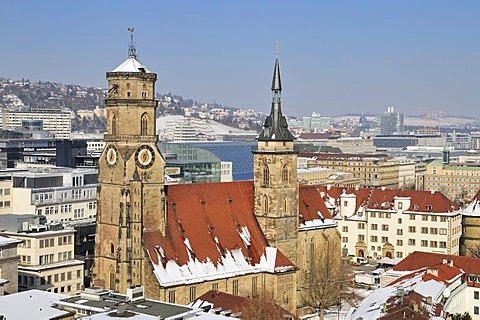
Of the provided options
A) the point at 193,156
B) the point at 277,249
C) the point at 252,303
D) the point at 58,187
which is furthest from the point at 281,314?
the point at 193,156

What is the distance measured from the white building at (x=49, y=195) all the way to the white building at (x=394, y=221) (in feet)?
135

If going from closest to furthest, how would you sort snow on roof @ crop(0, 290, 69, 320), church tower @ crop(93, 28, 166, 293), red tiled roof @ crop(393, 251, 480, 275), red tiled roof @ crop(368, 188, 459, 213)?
snow on roof @ crop(0, 290, 69, 320) < church tower @ crop(93, 28, 166, 293) < red tiled roof @ crop(393, 251, 480, 275) < red tiled roof @ crop(368, 188, 459, 213)

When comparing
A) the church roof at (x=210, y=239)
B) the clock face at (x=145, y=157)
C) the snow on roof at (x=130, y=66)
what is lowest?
the church roof at (x=210, y=239)

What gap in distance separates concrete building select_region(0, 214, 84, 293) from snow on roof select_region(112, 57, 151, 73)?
21.0 m

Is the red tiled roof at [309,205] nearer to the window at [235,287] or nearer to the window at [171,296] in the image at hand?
the window at [235,287]

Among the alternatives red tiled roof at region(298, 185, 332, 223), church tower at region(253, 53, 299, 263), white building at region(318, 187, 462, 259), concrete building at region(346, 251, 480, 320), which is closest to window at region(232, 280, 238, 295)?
church tower at region(253, 53, 299, 263)

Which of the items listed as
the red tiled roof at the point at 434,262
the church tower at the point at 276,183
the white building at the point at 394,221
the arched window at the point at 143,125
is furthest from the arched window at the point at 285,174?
the white building at the point at 394,221

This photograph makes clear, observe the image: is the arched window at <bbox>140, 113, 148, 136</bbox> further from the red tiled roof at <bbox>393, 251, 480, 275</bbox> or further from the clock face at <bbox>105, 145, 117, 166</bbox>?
the red tiled roof at <bbox>393, 251, 480, 275</bbox>

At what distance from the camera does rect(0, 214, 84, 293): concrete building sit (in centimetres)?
8231

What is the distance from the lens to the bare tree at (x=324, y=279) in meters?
87.9

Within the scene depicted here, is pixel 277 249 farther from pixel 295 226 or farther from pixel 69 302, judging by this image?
pixel 69 302

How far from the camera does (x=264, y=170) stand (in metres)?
87.6

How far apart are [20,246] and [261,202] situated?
27.3m

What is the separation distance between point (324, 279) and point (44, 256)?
107 feet
